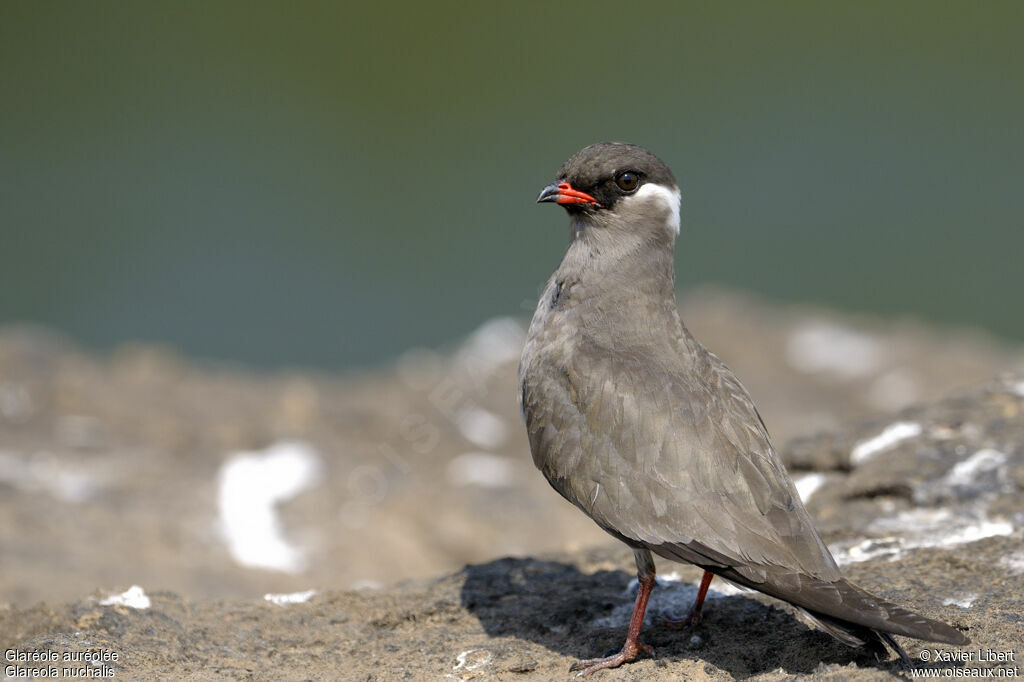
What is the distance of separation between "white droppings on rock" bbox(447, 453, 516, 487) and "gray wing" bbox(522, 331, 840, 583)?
4252 millimetres

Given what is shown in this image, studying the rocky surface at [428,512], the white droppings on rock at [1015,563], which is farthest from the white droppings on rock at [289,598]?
the white droppings on rock at [1015,563]

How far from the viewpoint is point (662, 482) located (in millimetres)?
5168

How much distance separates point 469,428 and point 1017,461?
17.0 feet

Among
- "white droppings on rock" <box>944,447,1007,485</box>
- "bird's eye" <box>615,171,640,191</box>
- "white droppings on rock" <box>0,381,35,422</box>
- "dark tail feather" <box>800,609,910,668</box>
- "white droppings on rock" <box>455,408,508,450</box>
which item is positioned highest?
"white droppings on rock" <box>0,381,35,422</box>

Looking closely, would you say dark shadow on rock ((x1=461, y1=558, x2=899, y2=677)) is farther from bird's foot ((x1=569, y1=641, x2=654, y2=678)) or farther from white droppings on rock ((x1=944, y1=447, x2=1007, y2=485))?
white droppings on rock ((x1=944, y1=447, x2=1007, y2=485))

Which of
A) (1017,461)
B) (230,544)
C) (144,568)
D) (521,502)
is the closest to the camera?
(1017,461)

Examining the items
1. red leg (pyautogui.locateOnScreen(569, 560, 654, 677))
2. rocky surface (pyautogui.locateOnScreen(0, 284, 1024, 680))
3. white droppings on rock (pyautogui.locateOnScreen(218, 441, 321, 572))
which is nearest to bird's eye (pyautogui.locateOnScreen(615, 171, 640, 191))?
red leg (pyautogui.locateOnScreen(569, 560, 654, 677))

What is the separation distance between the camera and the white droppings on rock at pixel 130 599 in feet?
19.6

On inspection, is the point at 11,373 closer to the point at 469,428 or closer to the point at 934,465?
the point at 469,428

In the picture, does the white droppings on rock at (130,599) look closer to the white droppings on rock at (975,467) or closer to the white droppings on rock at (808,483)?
the white droppings on rock at (808,483)

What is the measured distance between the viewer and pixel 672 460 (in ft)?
17.2

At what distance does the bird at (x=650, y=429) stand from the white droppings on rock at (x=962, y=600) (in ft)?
2.68

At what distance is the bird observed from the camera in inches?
190

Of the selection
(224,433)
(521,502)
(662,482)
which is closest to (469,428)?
(521,502)
